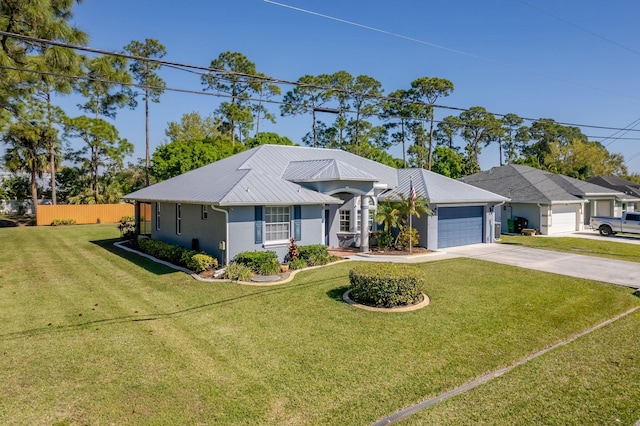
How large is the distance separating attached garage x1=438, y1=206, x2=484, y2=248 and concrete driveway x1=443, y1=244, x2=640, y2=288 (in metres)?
0.51

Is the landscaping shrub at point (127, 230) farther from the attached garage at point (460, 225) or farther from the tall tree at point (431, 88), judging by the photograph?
the tall tree at point (431, 88)

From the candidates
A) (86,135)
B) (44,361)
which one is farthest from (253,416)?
(86,135)

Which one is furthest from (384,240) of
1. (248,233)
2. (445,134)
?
(445,134)

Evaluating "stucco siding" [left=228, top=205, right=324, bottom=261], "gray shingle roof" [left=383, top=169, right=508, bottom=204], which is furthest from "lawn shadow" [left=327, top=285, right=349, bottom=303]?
"gray shingle roof" [left=383, top=169, right=508, bottom=204]

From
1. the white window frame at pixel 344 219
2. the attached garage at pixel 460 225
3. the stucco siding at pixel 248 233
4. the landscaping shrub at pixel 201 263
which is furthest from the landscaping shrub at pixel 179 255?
the attached garage at pixel 460 225

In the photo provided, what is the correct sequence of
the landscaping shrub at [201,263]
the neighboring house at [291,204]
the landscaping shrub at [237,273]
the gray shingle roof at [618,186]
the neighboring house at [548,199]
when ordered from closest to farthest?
the landscaping shrub at [237,273]
the landscaping shrub at [201,263]
the neighboring house at [291,204]
the neighboring house at [548,199]
the gray shingle roof at [618,186]

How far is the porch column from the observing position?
58.2 ft

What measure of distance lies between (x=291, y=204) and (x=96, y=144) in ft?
104

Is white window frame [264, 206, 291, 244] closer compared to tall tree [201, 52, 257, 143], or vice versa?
white window frame [264, 206, 291, 244]

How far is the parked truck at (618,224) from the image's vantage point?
24.3m

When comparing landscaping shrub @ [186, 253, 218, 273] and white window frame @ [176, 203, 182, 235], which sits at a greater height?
white window frame @ [176, 203, 182, 235]

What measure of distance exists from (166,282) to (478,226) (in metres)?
16.4

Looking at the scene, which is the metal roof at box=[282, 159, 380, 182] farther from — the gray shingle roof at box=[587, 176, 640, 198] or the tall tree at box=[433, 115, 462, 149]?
the tall tree at box=[433, 115, 462, 149]

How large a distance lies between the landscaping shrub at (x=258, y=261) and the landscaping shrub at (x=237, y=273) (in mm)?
434
